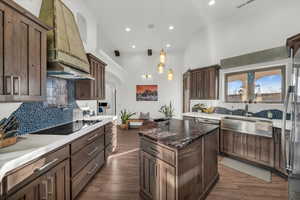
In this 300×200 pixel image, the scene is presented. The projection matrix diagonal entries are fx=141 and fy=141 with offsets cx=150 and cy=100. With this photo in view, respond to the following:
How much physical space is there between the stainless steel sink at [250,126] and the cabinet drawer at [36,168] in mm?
3324

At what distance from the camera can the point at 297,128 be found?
159 centimetres

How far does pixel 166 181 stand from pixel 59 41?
2.34 metres

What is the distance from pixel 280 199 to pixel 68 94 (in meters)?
4.06

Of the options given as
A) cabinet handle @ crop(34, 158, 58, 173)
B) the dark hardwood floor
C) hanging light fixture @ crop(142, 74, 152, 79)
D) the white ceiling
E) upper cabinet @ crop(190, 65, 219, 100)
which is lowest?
the dark hardwood floor

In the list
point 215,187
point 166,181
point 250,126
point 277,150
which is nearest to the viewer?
point 166,181

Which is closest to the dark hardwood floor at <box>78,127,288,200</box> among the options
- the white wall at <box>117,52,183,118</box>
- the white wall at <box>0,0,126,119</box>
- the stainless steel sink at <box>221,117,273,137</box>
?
the stainless steel sink at <box>221,117,273,137</box>

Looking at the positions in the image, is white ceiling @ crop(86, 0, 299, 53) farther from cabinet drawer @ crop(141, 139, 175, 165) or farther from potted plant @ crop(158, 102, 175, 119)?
cabinet drawer @ crop(141, 139, 175, 165)

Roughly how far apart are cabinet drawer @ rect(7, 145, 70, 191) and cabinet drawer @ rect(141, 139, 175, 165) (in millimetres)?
993

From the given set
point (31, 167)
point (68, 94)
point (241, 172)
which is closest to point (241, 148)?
point (241, 172)

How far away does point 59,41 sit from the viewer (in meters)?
2.03

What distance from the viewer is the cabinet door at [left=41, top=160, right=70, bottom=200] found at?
146 cm

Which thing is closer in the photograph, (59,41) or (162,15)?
(59,41)

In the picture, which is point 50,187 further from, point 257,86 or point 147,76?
point 147,76

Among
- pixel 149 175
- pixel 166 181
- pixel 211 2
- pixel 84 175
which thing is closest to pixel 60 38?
pixel 84 175
